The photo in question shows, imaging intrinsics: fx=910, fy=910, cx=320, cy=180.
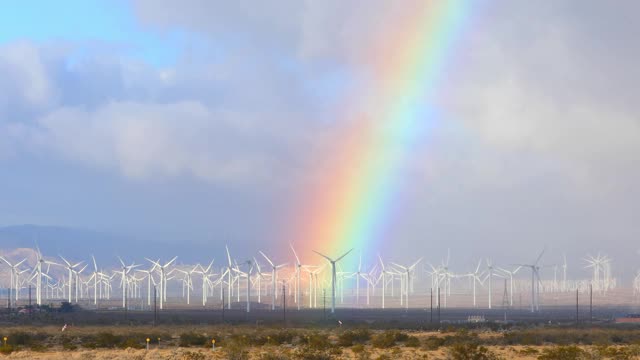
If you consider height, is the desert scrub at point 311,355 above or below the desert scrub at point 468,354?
above

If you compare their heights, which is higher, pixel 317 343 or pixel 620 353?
pixel 317 343

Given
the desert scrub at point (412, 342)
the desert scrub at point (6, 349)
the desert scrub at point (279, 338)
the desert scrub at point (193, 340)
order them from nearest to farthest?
the desert scrub at point (6, 349), the desert scrub at point (412, 342), the desert scrub at point (193, 340), the desert scrub at point (279, 338)

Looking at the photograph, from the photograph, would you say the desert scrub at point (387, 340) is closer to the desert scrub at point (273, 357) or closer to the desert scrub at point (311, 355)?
the desert scrub at point (311, 355)

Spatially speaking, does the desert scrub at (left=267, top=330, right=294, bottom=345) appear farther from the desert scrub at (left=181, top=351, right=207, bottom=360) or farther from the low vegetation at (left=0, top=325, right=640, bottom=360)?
the desert scrub at (left=181, top=351, right=207, bottom=360)

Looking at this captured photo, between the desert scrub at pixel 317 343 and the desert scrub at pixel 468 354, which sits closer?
the desert scrub at pixel 468 354

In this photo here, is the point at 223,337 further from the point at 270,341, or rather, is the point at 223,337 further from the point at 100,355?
the point at 100,355

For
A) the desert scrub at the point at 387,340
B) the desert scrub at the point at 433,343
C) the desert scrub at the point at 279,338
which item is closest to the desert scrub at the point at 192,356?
the desert scrub at the point at 279,338

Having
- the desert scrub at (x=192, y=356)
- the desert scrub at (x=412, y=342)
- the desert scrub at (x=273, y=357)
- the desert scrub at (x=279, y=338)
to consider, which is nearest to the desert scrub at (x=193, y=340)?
Result: the desert scrub at (x=279, y=338)

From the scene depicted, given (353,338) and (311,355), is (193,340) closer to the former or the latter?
(353,338)

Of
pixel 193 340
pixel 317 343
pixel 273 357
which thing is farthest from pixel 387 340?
pixel 273 357

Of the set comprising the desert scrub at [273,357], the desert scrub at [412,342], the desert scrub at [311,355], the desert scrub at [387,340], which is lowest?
the desert scrub at [412,342]

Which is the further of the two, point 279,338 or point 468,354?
point 279,338

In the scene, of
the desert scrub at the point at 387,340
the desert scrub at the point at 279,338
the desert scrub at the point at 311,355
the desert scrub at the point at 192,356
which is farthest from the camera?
the desert scrub at the point at 279,338

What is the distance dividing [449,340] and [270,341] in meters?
15.4
